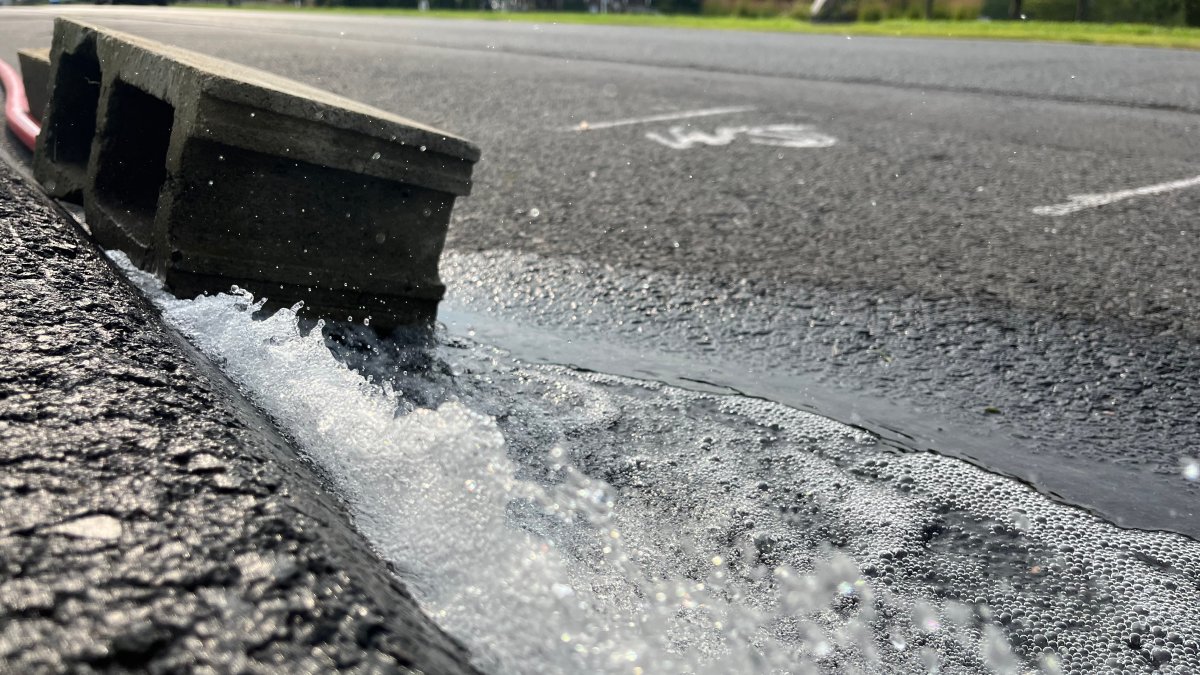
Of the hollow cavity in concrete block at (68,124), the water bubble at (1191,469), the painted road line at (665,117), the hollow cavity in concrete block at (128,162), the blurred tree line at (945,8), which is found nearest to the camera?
the water bubble at (1191,469)

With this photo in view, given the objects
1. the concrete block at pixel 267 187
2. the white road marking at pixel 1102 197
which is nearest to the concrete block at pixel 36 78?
the concrete block at pixel 267 187

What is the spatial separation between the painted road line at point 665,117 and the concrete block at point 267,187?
351 centimetres

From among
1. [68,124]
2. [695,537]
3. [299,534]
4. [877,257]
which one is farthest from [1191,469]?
[68,124]

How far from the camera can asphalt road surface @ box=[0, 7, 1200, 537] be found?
285 cm

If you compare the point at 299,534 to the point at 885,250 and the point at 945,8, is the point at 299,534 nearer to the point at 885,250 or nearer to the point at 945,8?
the point at 885,250

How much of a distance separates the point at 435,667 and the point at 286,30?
50.6ft

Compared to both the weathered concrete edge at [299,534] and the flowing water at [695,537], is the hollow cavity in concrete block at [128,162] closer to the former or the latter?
the flowing water at [695,537]

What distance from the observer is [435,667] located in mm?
1264

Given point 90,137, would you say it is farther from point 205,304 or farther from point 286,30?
point 286,30

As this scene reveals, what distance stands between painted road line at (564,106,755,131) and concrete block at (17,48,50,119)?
2.88 m

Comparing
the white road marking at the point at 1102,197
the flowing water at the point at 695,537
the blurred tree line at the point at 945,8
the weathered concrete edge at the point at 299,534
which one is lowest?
the flowing water at the point at 695,537

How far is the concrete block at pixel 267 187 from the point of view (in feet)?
8.58

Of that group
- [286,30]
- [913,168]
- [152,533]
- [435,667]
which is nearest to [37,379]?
[152,533]

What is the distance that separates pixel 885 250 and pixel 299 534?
10.4 ft
